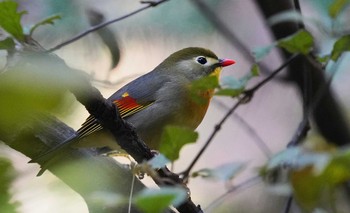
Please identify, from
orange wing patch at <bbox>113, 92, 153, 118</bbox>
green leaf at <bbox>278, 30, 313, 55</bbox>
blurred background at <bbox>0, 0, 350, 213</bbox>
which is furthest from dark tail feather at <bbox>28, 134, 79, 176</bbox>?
green leaf at <bbox>278, 30, 313, 55</bbox>

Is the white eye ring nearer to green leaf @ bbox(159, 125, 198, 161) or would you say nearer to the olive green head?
the olive green head

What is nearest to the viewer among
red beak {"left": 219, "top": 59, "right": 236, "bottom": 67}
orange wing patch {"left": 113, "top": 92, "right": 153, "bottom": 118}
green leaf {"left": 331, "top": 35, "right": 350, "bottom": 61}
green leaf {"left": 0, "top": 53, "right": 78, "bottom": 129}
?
green leaf {"left": 0, "top": 53, "right": 78, "bottom": 129}

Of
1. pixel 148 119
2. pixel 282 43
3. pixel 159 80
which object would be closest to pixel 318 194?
pixel 282 43

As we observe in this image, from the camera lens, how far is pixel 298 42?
50.4 inches

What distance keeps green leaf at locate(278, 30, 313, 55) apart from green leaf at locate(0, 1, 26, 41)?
1.64 feet

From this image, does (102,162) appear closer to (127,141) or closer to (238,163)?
(127,141)

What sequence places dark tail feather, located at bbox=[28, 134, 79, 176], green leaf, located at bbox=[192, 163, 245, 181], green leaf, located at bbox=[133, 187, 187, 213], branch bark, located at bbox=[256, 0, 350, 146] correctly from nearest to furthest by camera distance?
green leaf, located at bbox=[133, 187, 187, 213] → green leaf, located at bbox=[192, 163, 245, 181] → dark tail feather, located at bbox=[28, 134, 79, 176] → branch bark, located at bbox=[256, 0, 350, 146]

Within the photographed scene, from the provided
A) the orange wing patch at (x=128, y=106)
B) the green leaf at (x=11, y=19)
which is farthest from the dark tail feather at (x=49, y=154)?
the green leaf at (x=11, y=19)

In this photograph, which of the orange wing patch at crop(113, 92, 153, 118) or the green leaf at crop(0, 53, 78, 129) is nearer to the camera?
the green leaf at crop(0, 53, 78, 129)

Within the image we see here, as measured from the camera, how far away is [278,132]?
3.84 m

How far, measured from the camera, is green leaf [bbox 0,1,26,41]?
43.6 inches

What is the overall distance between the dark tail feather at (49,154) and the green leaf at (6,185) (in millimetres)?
1033

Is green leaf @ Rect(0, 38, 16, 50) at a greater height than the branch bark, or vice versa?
green leaf @ Rect(0, 38, 16, 50)

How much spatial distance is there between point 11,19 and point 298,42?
55 cm
